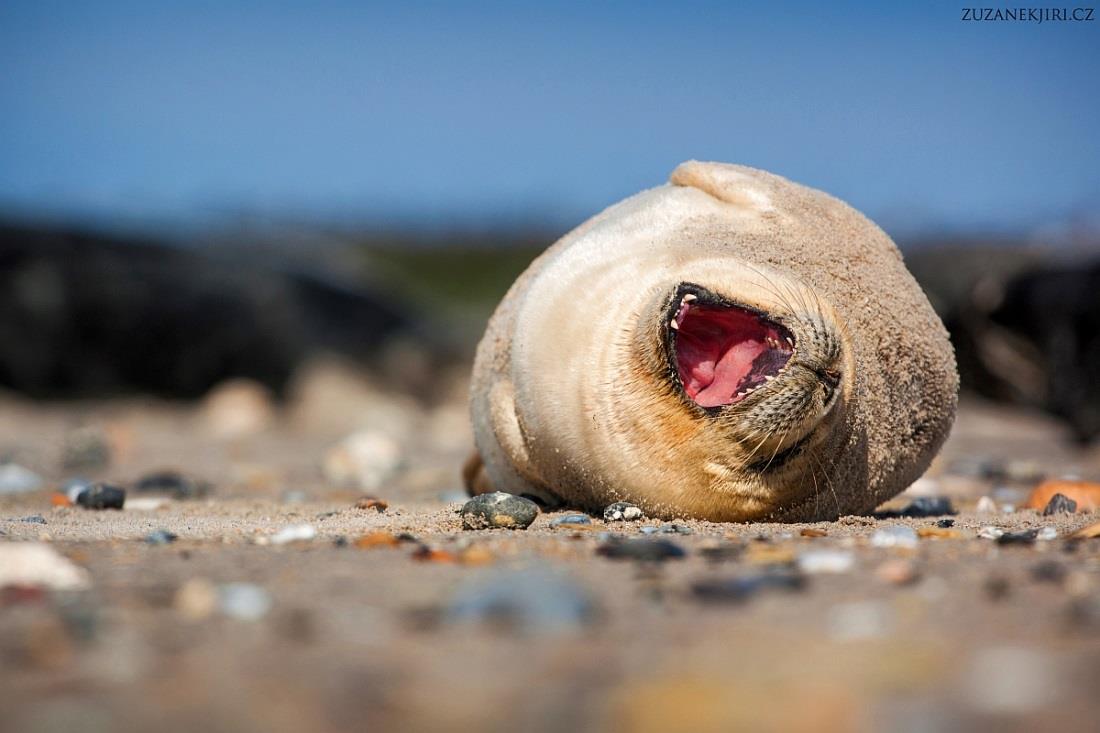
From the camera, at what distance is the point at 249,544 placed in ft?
11.9

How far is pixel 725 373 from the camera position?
13.7 feet

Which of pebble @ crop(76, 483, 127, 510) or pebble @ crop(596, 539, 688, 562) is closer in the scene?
pebble @ crop(596, 539, 688, 562)

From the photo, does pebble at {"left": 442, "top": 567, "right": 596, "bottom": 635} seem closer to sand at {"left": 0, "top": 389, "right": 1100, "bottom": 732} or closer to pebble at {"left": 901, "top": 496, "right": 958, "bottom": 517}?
sand at {"left": 0, "top": 389, "right": 1100, "bottom": 732}

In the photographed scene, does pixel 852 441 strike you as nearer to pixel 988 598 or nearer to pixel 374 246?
pixel 988 598

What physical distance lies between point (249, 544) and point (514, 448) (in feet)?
4.25

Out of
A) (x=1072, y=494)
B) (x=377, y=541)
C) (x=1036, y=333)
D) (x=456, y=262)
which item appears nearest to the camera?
(x=377, y=541)

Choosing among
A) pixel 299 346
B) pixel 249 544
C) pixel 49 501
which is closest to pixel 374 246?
pixel 299 346

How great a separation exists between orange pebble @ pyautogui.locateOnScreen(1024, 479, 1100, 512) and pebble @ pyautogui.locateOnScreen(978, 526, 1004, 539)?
102 centimetres

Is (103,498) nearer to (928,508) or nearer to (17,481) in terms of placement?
(17,481)

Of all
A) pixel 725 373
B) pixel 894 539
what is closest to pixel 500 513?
pixel 725 373

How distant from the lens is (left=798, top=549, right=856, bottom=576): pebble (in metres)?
3.05

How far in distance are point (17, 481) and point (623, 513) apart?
3592 mm

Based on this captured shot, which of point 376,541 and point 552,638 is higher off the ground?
point 552,638

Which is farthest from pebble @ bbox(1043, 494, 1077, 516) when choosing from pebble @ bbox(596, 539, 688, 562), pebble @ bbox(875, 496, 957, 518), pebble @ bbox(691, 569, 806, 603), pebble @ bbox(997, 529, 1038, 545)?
pebble @ bbox(691, 569, 806, 603)
